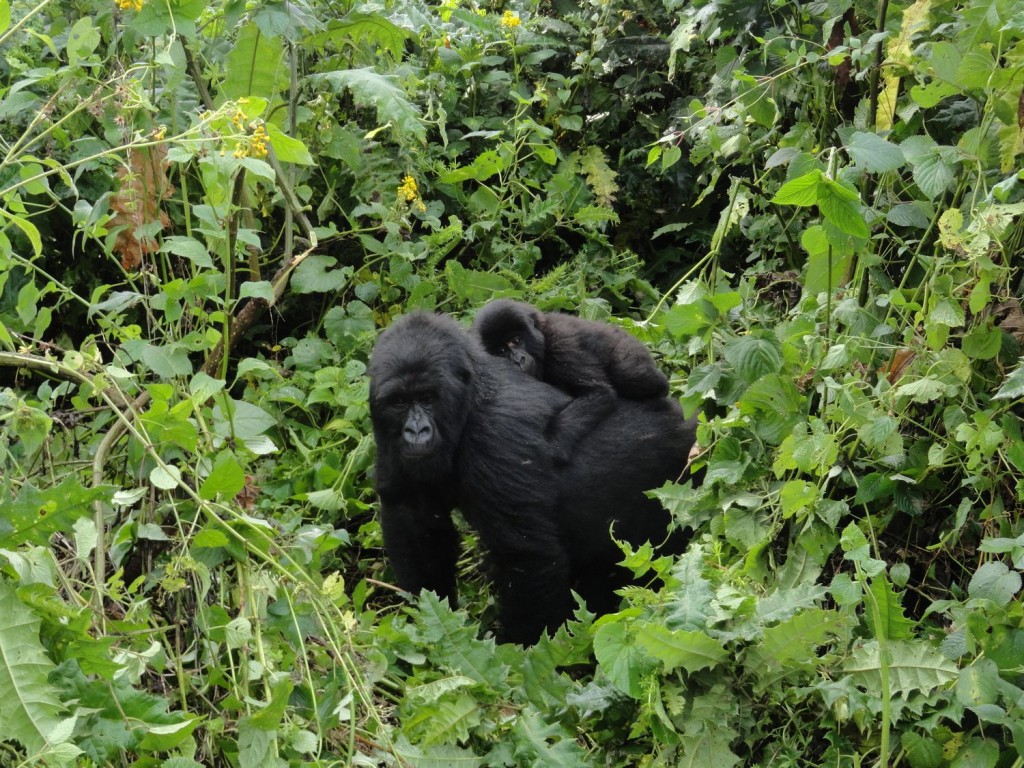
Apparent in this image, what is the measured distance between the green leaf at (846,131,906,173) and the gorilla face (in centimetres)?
169

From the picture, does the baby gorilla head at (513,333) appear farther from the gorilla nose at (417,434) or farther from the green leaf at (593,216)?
the green leaf at (593,216)

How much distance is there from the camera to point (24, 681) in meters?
2.46

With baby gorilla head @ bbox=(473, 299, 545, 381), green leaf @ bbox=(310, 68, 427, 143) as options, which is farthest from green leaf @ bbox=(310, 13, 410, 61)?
baby gorilla head @ bbox=(473, 299, 545, 381)

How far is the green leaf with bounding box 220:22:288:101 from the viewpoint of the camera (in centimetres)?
435

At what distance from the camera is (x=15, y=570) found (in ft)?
8.44

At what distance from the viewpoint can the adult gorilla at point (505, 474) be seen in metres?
4.25

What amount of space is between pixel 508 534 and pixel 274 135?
1.80m

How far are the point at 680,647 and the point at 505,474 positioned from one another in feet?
5.29

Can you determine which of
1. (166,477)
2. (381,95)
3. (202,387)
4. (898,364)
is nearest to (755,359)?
(898,364)

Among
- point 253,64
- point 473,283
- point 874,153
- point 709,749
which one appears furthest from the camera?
point 473,283

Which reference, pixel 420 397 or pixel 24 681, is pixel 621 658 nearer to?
pixel 24 681

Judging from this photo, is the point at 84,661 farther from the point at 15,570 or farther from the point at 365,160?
the point at 365,160

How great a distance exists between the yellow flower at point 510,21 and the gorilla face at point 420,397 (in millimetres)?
2621

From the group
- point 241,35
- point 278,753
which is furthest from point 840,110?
point 278,753
